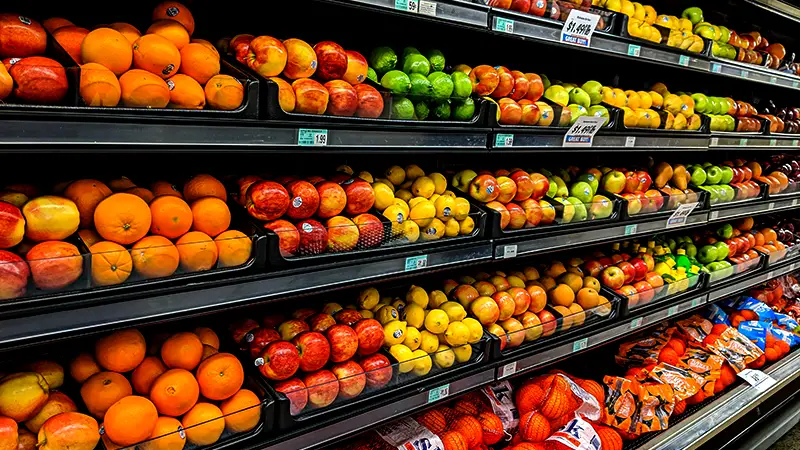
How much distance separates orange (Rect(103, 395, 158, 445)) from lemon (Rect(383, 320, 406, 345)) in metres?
0.77

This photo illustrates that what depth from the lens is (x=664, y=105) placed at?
9.43 feet

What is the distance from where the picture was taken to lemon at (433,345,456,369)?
188 cm

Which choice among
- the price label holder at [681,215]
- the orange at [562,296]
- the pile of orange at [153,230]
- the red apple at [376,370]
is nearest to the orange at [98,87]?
the pile of orange at [153,230]

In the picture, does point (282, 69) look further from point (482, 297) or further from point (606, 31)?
point (606, 31)

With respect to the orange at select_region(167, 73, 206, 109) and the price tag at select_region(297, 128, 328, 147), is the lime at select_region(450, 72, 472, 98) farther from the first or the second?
the orange at select_region(167, 73, 206, 109)

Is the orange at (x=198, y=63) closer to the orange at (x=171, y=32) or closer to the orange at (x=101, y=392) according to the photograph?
the orange at (x=171, y=32)

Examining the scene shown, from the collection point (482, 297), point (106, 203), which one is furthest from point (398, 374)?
point (106, 203)

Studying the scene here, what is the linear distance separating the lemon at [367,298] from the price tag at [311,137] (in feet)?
2.05

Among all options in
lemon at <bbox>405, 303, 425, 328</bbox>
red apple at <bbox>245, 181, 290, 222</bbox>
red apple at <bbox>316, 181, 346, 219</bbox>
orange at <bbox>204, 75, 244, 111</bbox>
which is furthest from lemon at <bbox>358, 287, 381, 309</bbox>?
orange at <bbox>204, 75, 244, 111</bbox>

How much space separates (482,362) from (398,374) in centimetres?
39

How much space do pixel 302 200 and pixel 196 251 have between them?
0.35 metres

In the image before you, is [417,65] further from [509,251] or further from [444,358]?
[444,358]

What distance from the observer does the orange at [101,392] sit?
4.30 feet

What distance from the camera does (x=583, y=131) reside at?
2.21 metres
